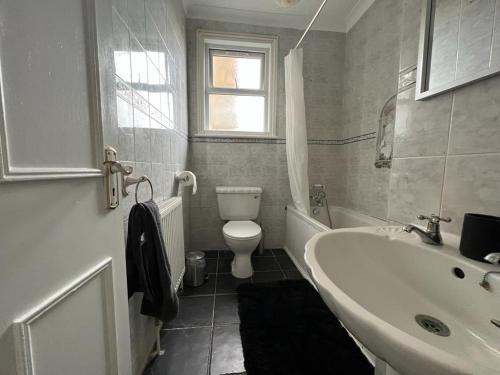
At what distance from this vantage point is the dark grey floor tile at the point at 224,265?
1.88 meters

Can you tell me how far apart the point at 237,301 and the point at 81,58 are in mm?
1514

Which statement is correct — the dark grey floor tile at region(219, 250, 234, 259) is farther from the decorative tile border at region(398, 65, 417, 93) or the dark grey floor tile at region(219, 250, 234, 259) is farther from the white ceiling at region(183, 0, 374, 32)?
the white ceiling at region(183, 0, 374, 32)

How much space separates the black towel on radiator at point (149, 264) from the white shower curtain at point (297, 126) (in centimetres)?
136

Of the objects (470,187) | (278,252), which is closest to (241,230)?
(278,252)

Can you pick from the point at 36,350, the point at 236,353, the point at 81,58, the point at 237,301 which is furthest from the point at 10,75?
the point at 237,301

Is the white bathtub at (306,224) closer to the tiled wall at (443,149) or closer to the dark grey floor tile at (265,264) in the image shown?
the dark grey floor tile at (265,264)

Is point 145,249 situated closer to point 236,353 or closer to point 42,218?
point 42,218

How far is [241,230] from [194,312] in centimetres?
66

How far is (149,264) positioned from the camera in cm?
84

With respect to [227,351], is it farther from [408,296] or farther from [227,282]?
[408,296]

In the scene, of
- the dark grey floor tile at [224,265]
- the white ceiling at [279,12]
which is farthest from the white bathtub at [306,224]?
the white ceiling at [279,12]

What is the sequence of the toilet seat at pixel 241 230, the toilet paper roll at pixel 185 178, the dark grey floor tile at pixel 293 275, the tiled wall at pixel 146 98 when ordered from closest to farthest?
1. the tiled wall at pixel 146 98
2. the toilet paper roll at pixel 185 178
3. the toilet seat at pixel 241 230
4. the dark grey floor tile at pixel 293 275

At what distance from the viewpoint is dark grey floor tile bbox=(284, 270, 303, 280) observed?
1757 millimetres

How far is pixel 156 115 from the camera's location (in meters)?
1.11
